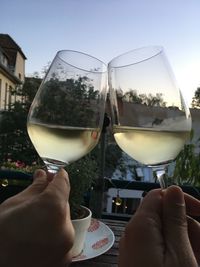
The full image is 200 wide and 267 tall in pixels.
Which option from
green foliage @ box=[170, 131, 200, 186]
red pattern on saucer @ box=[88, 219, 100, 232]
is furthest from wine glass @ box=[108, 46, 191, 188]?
green foliage @ box=[170, 131, 200, 186]

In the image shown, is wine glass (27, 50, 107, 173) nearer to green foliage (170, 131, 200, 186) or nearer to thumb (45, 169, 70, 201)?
thumb (45, 169, 70, 201)

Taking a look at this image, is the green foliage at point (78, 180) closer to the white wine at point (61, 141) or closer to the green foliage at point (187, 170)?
the white wine at point (61, 141)

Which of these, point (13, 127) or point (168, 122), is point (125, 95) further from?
point (13, 127)

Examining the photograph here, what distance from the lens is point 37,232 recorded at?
53 cm

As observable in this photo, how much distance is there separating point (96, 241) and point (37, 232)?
696 millimetres

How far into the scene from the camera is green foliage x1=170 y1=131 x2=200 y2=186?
2.12 meters

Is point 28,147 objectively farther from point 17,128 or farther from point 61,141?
point 61,141

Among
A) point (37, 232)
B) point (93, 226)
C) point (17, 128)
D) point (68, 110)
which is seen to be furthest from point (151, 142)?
point (17, 128)

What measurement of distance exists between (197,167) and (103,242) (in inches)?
44.5

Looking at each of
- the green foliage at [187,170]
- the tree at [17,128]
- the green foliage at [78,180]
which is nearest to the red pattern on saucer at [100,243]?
the green foliage at [78,180]

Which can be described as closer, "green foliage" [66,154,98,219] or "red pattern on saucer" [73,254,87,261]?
"red pattern on saucer" [73,254,87,261]

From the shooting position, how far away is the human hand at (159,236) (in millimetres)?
561

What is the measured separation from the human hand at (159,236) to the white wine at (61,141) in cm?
17

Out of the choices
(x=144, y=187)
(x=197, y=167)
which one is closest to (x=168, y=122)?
(x=144, y=187)
